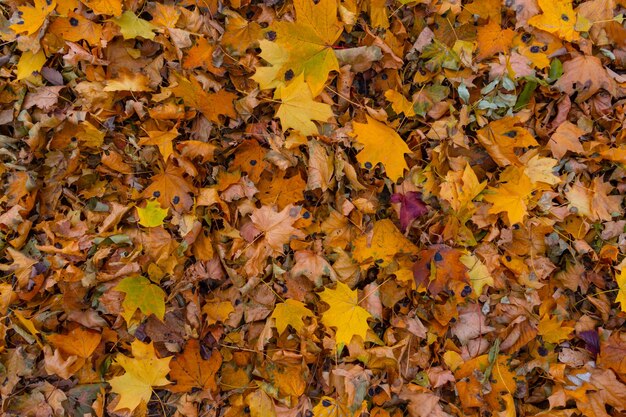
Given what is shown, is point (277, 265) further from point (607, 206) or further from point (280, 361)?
point (607, 206)

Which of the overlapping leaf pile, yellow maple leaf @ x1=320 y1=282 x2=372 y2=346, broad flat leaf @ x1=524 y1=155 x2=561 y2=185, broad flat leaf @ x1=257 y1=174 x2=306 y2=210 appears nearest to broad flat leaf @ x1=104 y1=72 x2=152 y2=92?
the overlapping leaf pile

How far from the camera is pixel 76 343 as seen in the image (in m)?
1.74

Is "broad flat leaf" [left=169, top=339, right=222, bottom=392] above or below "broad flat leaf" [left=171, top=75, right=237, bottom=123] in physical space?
below

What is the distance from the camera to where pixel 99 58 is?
5.96 ft

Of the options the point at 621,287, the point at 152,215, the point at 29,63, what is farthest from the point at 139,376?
the point at 621,287

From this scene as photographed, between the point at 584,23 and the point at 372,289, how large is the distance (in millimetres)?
1372

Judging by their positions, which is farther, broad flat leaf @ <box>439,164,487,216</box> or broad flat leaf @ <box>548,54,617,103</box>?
broad flat leaf @ <box>548,54,617,103</box>

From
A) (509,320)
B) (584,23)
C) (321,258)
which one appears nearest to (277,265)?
(321,258)

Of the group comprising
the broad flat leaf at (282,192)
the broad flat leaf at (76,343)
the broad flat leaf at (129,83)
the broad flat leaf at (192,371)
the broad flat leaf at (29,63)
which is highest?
the broad flat leaf at (29,63)

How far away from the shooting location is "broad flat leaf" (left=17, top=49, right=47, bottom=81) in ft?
5.94

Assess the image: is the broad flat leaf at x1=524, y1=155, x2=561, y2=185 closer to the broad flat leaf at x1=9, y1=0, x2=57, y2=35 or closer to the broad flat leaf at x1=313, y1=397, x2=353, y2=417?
the broad flat leaf at x1=313, y1=397, x2=353, y2=417

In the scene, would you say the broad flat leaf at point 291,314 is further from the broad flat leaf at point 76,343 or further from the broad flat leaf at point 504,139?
the broad flat leaf at point 504,139

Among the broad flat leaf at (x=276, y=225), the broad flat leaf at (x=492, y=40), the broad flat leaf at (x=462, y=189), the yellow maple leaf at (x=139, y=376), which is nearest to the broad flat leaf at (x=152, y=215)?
the broad flat leaf at (x=276, y=225)

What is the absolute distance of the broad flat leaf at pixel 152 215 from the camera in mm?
1740
